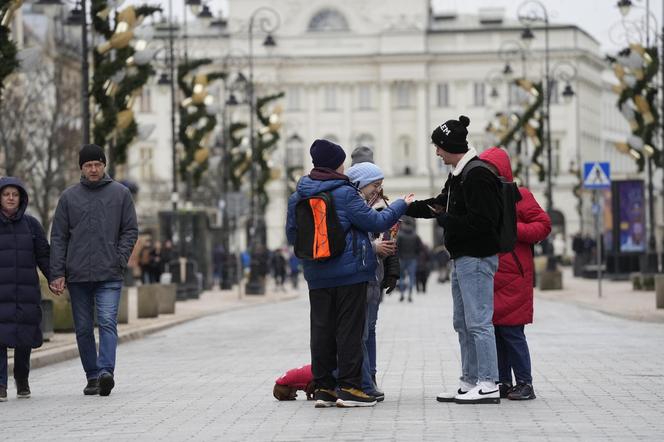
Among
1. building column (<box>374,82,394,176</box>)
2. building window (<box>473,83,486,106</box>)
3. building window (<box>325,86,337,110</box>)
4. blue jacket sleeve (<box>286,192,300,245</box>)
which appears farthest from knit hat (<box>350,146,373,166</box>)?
building window (<box>325,86,337,110</box>)

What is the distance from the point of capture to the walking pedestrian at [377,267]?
Answer: 14117 mm

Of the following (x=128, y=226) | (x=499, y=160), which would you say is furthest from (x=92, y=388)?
(x=499, y=160)

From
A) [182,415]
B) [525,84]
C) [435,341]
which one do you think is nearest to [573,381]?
[182,415]

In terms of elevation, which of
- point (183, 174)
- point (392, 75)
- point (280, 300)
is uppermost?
point (392, 75)

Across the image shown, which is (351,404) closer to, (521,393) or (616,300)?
(521,393)

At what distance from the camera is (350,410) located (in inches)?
534

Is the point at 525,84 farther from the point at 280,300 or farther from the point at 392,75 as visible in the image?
the point at 392,75

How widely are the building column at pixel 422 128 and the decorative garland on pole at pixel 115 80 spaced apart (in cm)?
10505

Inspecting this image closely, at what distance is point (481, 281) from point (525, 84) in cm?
4724

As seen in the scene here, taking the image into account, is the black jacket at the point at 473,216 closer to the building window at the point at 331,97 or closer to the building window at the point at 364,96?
the building window at the point at 364,96

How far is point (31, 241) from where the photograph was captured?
1588cm

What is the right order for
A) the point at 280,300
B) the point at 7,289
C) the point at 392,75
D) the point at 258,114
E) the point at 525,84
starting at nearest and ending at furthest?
the point at 7,289 < the point at 280,300 < the point at 525,84 < the point at 258,114 < the point at 392,75

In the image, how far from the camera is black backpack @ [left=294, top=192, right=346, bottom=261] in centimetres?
1372

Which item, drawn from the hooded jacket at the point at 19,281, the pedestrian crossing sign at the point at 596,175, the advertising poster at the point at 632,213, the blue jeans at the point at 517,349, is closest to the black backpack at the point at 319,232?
the blue jeans at the point at 517,349
